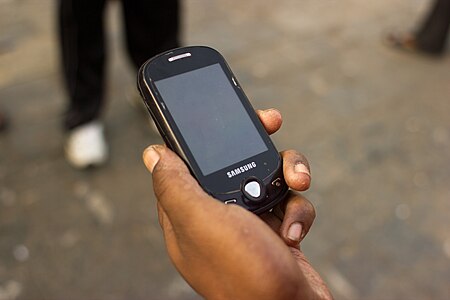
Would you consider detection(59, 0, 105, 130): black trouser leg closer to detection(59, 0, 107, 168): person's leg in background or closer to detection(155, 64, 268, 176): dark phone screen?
detection(59, 0, 107, 168): person's leg in background

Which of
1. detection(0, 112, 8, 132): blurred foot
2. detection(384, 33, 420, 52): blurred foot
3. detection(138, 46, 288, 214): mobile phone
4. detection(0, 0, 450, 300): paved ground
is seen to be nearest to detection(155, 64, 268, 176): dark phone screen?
detection(138, 46, 288, 214): mobile phone

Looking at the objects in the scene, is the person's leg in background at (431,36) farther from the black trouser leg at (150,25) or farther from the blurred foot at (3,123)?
the blurred foot at (3,123)

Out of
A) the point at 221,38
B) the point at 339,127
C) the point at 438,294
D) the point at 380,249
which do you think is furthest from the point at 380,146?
the point at 221,38

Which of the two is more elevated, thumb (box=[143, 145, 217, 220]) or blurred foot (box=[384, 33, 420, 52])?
thumb (box=[143, 145, 217, 220])

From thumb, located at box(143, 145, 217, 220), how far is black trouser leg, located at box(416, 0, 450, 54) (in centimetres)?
258

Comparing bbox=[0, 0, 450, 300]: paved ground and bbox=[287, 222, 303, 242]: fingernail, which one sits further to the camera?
bbox=[0, 0, 450, 300]: paved ground

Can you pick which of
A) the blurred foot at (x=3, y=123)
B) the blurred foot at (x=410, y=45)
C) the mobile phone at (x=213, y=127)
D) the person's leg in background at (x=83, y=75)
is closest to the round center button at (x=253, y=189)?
the mobile phone at (x=213, y=127)

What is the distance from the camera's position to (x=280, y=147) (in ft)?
7.62

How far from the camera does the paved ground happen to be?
5.89ft

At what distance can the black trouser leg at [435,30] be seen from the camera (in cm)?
303

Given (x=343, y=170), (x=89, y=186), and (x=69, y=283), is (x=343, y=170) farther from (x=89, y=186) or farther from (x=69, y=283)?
(x=69, y=283)

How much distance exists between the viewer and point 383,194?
2139 millimetres

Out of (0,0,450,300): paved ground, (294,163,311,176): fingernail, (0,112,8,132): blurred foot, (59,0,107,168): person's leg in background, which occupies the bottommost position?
(0,0,450,300): paved ground

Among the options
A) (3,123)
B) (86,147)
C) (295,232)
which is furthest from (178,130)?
(3,123)
